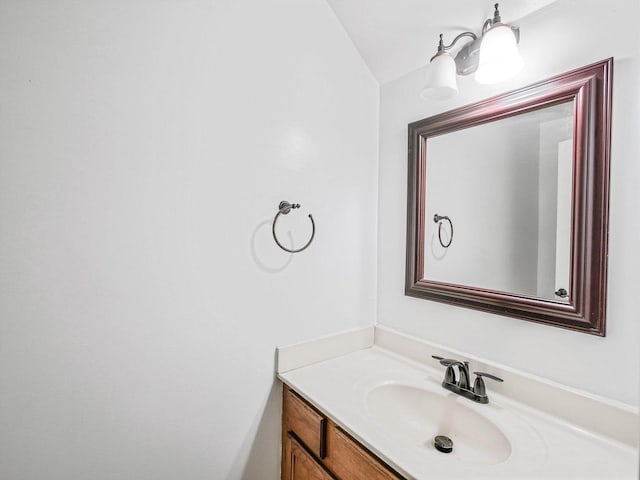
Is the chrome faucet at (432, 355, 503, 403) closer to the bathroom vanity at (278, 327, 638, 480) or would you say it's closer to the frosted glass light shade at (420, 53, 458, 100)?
the bathroom vanity at (278, 327, 638, 480)

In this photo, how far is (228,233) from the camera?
112 centimetres

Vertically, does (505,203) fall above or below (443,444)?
above

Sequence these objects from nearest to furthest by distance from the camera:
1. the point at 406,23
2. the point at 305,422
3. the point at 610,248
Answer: the point at 610,248, the point at 305,422, the point at 406,23

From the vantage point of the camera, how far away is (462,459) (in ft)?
3.22

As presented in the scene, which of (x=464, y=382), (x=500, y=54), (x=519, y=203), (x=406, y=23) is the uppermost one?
(x=406, y=23)

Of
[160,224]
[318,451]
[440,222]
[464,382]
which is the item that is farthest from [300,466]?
[440,222]

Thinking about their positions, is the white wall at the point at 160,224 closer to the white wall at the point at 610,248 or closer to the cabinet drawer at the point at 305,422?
the cabinet drawer at the point at 305,422

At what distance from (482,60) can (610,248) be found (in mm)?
677

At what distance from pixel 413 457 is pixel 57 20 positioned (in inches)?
57.0

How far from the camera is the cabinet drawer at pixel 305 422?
103 cm

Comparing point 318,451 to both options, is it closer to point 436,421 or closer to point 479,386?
point 436,421

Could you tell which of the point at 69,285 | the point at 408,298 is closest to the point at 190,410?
the point at 69,285

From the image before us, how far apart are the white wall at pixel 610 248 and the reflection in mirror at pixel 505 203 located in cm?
11

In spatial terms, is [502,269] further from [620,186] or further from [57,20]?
[57,20]
